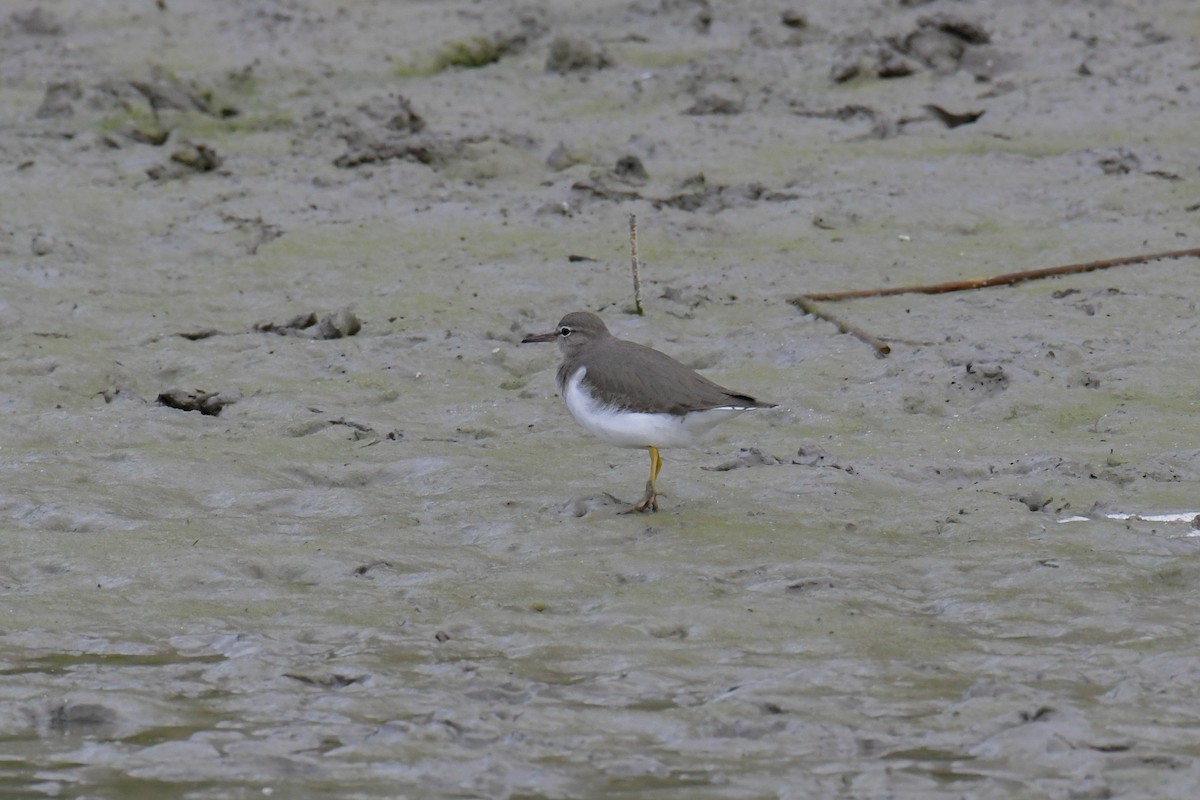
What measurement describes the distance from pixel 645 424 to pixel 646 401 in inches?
4.0

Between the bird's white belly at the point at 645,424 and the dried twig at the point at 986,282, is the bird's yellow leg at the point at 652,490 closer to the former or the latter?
the bird's white belly at the point at 645,424

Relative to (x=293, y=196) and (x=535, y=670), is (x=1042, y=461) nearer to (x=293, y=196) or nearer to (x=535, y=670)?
(x=535, y=670)

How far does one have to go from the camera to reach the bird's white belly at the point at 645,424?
23.8ft

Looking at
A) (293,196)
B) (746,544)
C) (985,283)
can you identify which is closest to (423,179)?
(293,196)

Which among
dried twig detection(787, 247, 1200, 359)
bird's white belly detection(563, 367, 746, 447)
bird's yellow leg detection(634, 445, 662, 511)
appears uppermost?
bird's white belly detection(563, 367, 746, 447)

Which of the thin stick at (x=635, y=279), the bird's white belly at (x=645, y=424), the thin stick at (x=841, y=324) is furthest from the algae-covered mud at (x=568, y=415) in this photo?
the bird's white belly at (x=645, y=424)

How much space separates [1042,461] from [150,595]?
3.83 meters

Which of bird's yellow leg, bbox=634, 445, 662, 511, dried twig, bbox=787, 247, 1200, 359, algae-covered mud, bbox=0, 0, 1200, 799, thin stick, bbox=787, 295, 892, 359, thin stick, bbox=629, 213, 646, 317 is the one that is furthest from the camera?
dried twig, bbox=787, 247, 1200, 359

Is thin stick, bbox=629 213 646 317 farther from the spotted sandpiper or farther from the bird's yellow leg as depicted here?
the bird's yellow leg

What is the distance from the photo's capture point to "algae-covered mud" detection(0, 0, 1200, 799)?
5.29 m

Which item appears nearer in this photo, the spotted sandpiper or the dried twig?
the spotted sandpiper

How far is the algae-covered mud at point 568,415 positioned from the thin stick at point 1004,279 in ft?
0.29

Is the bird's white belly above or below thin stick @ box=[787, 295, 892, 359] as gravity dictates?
above

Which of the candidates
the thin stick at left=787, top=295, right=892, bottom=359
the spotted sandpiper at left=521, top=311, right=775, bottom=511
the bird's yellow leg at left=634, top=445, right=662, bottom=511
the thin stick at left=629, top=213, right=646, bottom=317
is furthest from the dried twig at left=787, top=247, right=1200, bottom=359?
the bird's yellow leg at left=634, top=445, right=662, bottom=511
